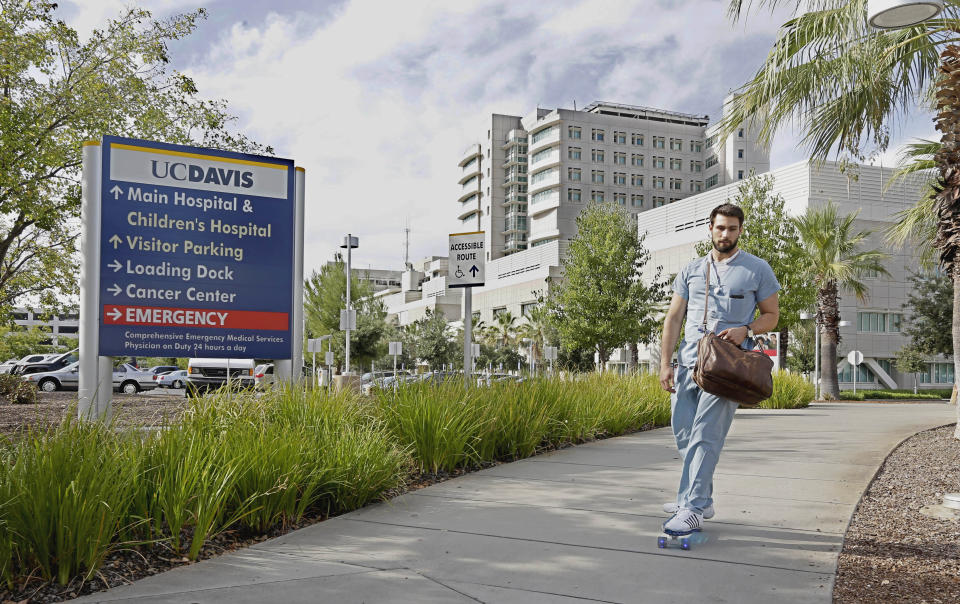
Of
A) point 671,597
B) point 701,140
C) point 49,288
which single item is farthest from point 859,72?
point 701,140

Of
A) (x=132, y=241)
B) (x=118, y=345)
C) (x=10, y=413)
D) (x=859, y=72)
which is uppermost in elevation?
(x=859, y=72)

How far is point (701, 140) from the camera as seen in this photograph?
339 feet

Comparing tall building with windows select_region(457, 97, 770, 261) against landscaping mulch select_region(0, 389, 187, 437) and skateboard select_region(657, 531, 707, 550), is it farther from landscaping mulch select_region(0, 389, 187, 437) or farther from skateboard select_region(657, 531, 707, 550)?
skateboard select_region(657, 531, 707, 550)

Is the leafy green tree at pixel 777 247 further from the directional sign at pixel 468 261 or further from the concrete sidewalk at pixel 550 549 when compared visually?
the concrete sidewalk at pixel 550 549

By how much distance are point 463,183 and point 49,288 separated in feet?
330

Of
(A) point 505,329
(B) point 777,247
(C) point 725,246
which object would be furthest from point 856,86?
(A) point 505,329

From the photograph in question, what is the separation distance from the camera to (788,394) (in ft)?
71.1

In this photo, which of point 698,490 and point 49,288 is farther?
point 49,288

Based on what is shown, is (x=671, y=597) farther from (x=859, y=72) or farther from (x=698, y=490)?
(x=859, y=72)

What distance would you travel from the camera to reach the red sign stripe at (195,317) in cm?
725

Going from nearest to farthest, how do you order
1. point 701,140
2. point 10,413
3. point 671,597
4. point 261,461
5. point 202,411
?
point 671,597 < point 261,461 < point 202,411 < point 10,413 < point 701,140

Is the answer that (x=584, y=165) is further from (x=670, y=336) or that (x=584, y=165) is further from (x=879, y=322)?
(x=670, y=336)

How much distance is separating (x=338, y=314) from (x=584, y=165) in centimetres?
4890

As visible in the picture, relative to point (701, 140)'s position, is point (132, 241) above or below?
below
